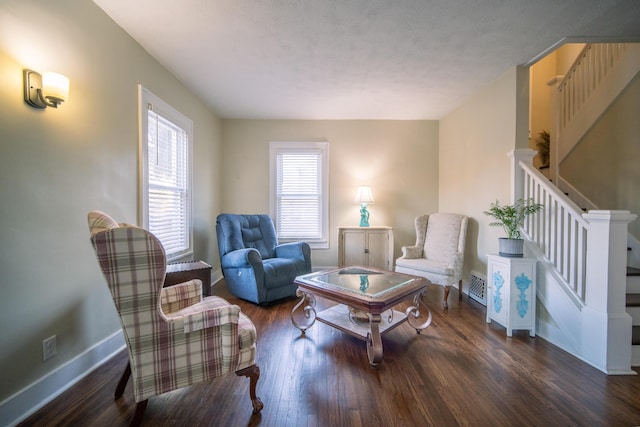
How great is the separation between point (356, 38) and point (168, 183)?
227 centimetres

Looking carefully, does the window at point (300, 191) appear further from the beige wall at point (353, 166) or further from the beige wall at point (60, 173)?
the beige wall at point (60, 173)

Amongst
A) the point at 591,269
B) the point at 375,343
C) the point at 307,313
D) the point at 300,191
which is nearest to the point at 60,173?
the point at 307,313

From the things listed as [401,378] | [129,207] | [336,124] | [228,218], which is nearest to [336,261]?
[228,218]

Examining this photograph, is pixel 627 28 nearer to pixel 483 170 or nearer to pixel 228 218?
pixel 483 170

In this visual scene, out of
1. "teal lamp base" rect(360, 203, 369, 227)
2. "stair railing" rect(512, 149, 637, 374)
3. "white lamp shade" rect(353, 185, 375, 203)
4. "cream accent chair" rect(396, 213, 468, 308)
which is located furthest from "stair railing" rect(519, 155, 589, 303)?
"teal lamp base" rect(360, 203, 369, 227)

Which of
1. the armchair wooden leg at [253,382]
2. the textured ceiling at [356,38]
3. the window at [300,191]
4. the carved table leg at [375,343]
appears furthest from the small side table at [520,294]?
the window at [300,191]

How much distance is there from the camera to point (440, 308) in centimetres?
283

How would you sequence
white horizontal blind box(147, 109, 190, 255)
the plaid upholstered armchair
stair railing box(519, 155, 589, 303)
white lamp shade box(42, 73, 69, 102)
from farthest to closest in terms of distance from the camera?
white horizontal blind box(147, 109, 190, 255)
stair railing box(519, 155, 589, 303)
white lamp shade box(42, 73, 69, 102)
the plaid upholstered armchair

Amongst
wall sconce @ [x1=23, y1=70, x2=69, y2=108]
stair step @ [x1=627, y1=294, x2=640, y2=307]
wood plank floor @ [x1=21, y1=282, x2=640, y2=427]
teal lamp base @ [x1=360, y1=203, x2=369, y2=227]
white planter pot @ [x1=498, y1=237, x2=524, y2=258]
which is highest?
wall sconce @ [x1=23, y1=70, x2=69, y2=108]

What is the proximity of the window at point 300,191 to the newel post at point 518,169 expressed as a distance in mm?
2409

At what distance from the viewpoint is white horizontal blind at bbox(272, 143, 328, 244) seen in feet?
13.5

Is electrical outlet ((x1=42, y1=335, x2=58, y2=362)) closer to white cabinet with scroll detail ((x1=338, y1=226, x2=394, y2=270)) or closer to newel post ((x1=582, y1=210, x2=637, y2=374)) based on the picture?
white cabinet with scroll detail ((x1=338, y1=226, x2=394, y2=270))

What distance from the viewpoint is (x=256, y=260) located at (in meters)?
2.77

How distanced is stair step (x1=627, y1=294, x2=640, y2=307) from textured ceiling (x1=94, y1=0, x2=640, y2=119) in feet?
7.07
